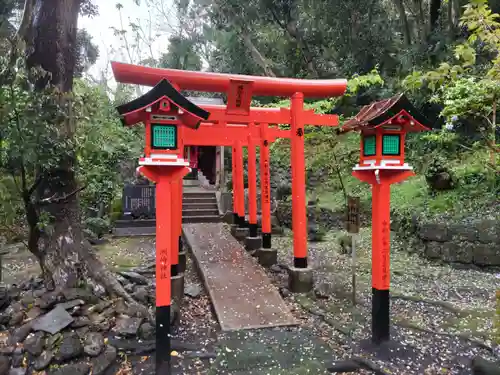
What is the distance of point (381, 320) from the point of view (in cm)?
488

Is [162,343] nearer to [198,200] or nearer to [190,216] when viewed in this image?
[190,216]

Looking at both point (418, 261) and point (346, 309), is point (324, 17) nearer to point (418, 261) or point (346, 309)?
point (418, 261)

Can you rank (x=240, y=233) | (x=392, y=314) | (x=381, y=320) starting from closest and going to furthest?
(x=381, y=320) < (x=392, y=314) < (x=240, y=233)

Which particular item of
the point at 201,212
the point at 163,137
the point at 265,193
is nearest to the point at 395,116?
the point at 163,137

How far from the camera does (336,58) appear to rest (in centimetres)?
1881

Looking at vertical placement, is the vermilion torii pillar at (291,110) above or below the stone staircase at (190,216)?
above

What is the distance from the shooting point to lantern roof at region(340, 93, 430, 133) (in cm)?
473

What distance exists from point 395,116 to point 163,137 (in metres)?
3.06

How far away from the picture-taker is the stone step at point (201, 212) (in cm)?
1346

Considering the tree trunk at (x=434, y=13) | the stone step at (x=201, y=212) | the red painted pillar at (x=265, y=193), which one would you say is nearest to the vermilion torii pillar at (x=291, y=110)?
the red painted pillar at (x=265, y=193)

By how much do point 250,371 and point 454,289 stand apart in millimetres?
4914

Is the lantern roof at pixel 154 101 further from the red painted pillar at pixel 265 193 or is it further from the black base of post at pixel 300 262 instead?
the red painted pillar at pixel 265 193

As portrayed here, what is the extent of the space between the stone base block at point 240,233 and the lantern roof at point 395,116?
242 inches

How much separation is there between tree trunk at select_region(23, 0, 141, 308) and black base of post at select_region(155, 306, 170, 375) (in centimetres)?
137
